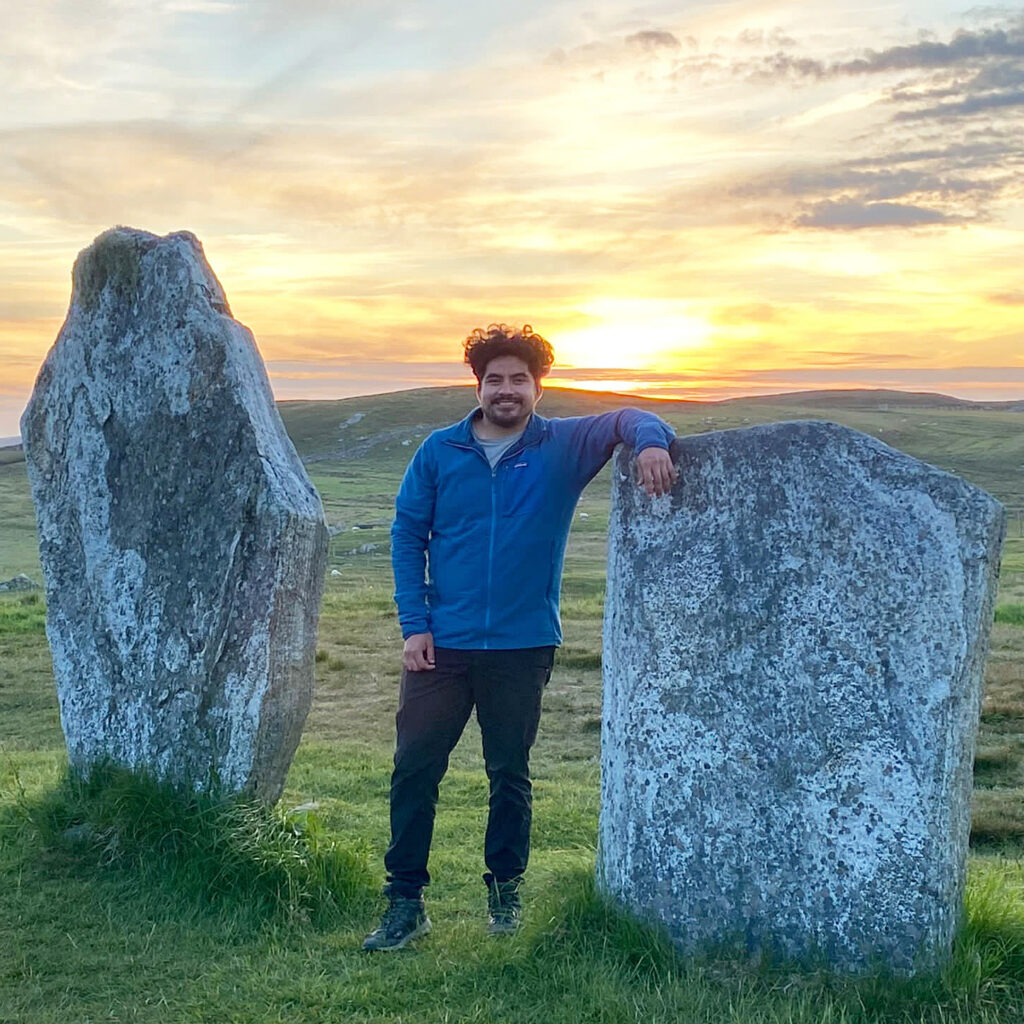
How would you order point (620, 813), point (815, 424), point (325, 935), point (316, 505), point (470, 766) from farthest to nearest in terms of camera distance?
point (470, 766)
point (316, 505)
point (325, 935)
point (620, 813)
point (815, 424)

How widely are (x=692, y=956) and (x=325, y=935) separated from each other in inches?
79.8

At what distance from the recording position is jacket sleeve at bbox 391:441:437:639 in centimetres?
646

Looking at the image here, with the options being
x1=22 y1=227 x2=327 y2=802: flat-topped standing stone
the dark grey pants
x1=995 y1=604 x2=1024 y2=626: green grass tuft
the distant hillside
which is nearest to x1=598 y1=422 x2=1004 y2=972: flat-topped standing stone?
the dark grey pants

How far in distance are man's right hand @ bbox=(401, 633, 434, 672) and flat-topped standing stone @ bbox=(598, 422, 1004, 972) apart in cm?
110

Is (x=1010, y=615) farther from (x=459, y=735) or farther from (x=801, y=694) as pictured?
(x=801, y=694)

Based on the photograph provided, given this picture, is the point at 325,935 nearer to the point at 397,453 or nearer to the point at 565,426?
the point at 565,426

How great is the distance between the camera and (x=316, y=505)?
25.9ft

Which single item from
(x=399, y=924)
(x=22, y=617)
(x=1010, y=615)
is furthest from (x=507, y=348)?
(x=1010, y=615)

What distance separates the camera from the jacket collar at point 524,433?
645cm

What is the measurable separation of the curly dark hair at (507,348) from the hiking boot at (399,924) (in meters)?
2.85

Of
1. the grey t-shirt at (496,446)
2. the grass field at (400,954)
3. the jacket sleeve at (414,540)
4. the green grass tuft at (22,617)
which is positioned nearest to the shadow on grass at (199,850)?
the grass field at (400,954)

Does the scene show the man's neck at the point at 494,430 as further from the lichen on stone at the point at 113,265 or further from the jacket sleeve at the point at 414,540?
the lichen on stone at the point at 113,265

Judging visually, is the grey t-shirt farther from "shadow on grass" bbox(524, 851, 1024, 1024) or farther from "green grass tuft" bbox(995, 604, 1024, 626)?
"green grass tuft" bbox(995, 604, 1024, 626)

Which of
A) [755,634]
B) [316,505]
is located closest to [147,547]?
[316,505]
